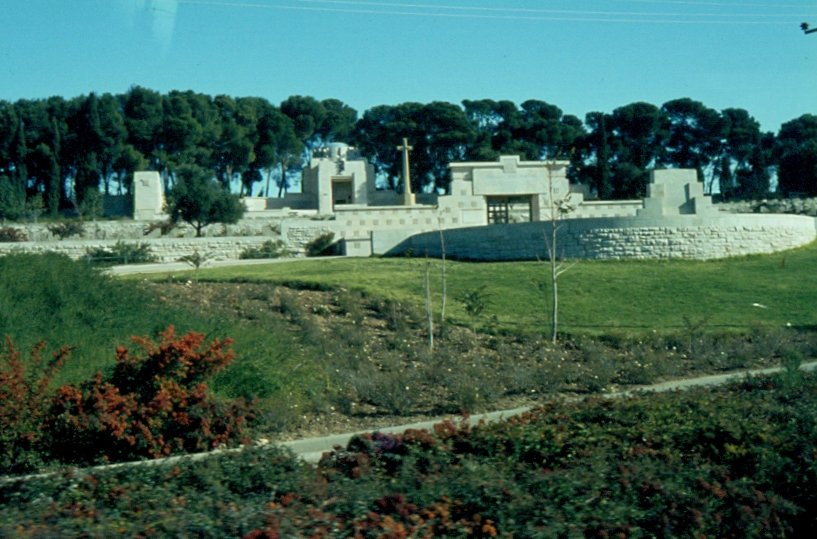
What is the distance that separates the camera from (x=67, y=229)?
53.9 meters

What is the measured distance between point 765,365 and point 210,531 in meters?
12.2

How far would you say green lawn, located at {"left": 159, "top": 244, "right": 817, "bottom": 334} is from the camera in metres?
20.0

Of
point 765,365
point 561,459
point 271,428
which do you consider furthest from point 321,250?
point 561,459

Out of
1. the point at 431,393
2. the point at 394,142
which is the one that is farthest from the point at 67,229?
the point at 431,393

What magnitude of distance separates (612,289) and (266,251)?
22534 mm

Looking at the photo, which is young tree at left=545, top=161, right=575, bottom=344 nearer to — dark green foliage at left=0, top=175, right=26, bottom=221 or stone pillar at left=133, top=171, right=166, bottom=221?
dark green foliage at left=0, top=175, right=26, bottom=221

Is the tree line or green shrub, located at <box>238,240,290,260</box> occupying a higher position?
the tree line

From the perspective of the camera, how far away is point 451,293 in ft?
73.8

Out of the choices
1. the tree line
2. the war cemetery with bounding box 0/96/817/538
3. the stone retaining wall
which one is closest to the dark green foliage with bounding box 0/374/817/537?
the war cemetery with bounding box 0/96/817/538

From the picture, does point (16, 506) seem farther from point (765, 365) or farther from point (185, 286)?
point (185, 286)

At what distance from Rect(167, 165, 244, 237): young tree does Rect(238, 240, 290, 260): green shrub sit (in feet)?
31.8

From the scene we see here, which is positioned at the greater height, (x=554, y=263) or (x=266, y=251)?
(x=554, y=263)

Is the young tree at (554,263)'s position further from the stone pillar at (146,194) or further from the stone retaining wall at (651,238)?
the stone pillar at (146,194)

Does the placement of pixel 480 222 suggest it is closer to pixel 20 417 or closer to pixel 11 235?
pixel 11 235
